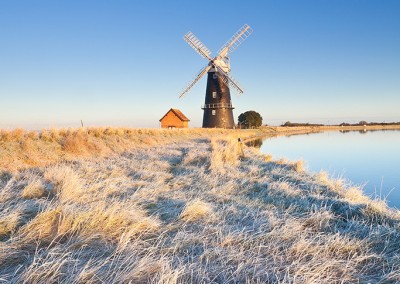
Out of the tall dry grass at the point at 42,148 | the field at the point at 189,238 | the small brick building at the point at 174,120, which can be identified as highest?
the small brick building at the point at 174,120

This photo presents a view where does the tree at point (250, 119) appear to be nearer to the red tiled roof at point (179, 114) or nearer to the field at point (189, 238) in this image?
the red tiled roof at point (179, 114)

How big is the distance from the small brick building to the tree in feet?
39.5

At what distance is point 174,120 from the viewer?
150 ft

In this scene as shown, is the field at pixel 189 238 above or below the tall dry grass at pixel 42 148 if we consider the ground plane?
below

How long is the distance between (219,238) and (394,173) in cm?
1118

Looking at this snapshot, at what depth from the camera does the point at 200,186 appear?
5949 mm

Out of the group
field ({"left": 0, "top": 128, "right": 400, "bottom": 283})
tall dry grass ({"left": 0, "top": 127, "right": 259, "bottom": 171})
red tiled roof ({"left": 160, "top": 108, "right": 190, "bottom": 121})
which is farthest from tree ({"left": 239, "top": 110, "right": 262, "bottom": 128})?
field ({"left": 0, "top": 128, "right": 400, "bottom": 283})

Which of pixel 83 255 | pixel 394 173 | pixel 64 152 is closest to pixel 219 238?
pixel 83 255

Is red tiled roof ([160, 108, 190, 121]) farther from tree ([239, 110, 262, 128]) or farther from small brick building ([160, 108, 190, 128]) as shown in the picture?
tree ([239, 110, 262, 128])

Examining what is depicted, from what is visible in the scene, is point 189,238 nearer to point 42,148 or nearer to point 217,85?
point 42,148

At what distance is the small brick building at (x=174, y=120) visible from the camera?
45469 millimetres

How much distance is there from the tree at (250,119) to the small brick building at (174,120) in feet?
39.5

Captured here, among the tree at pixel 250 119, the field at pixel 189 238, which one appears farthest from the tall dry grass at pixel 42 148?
the tree at pixel 250 119

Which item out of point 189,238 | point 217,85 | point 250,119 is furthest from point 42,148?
point 250,119
